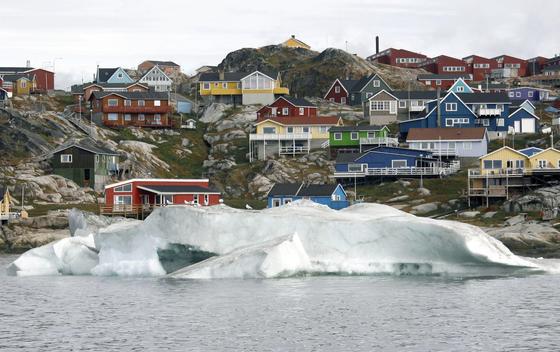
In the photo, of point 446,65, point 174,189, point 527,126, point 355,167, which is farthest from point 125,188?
point 446,65

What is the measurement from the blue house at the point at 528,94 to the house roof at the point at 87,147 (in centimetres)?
6275

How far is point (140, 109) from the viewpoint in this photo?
123250 millimetres

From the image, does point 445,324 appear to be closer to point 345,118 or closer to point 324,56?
point 345,118

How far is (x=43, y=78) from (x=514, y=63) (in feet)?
260

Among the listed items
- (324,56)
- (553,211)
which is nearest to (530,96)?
(324,56)

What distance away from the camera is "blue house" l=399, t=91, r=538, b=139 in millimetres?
118812

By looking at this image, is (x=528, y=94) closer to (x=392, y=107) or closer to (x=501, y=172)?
(x=392, y=107)

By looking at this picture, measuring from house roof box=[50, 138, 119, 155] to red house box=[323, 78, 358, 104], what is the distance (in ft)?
137

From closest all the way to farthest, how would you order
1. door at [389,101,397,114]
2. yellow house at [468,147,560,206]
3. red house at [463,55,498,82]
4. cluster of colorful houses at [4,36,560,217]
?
yellow house at [468,147,560,206], cluster of colorful houses at [4,36,560,217], door at [389,101,397,114], red house at [463,55,498,82]

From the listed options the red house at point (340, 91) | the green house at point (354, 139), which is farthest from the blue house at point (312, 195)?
the red house at point (340, 91)

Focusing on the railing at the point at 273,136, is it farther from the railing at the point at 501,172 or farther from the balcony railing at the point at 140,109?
the railing at the point at 501,172

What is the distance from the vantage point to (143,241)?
53.9m

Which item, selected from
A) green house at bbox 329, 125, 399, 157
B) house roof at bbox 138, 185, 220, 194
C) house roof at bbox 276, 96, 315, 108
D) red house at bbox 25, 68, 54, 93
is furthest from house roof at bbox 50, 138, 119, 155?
red house at bbox 25, 68, 54, 93

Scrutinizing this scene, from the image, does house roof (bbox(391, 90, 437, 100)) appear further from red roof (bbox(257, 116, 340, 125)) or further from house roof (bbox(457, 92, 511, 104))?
red roof (bbox(257, 116, 340, 125))
